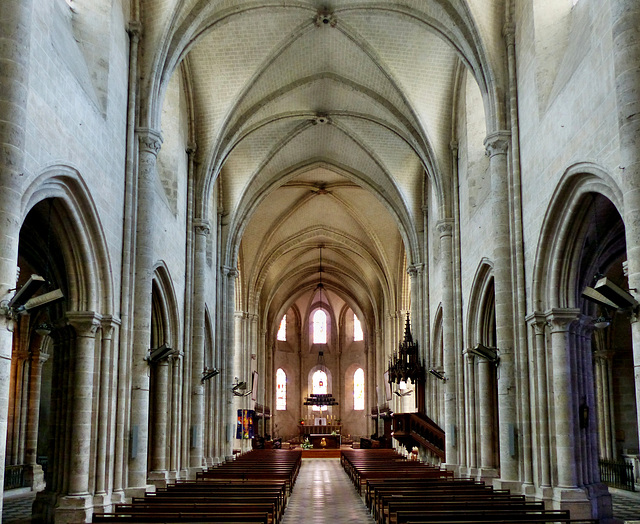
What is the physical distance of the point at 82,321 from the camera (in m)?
15.8

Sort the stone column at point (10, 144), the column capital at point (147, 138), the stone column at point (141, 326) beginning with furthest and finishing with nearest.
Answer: the column capital at point (147, 138)
the stone column at point (141, 326)
the stone column at point (10, 144)

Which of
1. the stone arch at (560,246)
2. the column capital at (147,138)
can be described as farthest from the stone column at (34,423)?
the stone arch at (560,246)

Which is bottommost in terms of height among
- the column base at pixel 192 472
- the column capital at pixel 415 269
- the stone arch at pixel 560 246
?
the column base at pixel 192 472

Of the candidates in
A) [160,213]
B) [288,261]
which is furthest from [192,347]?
[288,261]

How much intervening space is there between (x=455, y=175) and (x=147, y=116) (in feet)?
38.1

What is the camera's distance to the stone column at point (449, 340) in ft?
84.5

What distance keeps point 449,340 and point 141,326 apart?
12141mm

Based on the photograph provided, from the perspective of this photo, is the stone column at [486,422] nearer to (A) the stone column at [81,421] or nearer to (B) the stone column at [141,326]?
(B) the stone column at [141,326]

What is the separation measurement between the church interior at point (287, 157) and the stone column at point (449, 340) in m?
0.08

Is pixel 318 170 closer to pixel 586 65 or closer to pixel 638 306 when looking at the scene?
pixel 586 65

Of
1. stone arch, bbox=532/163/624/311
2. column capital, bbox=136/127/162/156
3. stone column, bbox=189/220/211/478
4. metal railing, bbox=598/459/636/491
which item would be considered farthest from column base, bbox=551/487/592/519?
stone column, bbox=189/220/211/478

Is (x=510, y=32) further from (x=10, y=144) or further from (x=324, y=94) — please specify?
(x=10, y=144)

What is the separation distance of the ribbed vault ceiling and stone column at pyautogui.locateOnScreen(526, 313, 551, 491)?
6953mm

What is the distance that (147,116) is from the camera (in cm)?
1838
